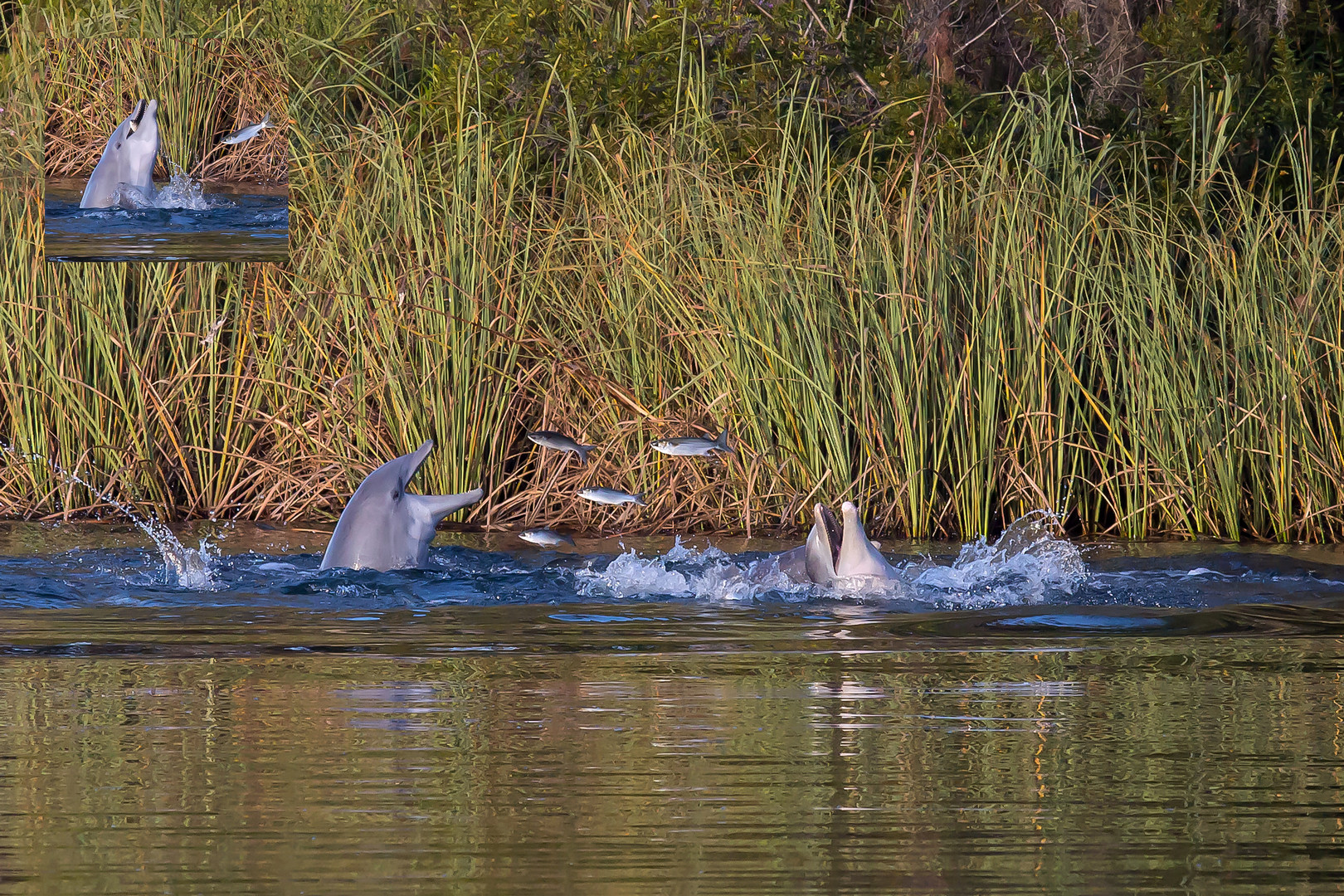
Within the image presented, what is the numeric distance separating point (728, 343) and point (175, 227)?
2.96 m

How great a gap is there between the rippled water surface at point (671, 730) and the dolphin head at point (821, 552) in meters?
0.12

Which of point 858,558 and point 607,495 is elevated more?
point 607,495

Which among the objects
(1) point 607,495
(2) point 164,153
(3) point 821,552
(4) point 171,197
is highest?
(2) point 164,153

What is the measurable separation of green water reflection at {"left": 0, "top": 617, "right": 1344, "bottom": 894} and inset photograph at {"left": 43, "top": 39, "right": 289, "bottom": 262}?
15.0 feet

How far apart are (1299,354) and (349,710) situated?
5209mm

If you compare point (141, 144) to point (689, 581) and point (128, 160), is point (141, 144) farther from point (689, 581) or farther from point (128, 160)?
point (689, 581)

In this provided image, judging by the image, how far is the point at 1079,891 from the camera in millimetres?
2590

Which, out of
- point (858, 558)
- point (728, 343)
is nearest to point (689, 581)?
point (858, 558)

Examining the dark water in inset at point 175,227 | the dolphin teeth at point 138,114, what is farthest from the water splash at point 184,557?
the dolphin teeth at point 138,114

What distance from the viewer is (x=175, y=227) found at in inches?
381

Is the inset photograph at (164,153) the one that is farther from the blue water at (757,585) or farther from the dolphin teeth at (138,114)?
the blue water at (757,585)

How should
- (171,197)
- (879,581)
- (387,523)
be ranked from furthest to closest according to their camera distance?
1. (171,197)
2. (387,523)
3. (879,581)

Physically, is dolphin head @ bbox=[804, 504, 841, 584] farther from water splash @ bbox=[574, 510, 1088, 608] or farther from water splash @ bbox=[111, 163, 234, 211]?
water splash @ bbox=[111, 163, 234, 211]

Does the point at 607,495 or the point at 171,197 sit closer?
the point at 607,495
